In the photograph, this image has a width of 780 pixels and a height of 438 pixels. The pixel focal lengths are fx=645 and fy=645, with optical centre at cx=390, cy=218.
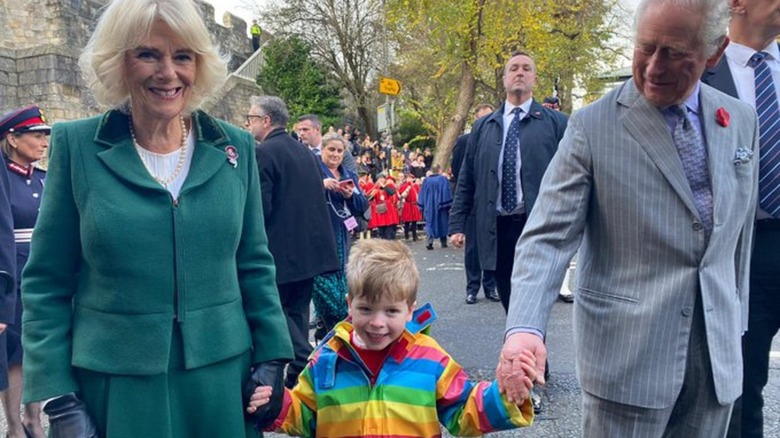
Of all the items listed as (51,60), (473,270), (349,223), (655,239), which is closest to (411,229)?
(473,270)

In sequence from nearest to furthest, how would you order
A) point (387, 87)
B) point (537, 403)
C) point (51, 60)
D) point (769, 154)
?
point (769, 154) < point (537, 403) < point (387, 87) < point (51, 60)

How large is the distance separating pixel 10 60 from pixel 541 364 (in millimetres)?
16925

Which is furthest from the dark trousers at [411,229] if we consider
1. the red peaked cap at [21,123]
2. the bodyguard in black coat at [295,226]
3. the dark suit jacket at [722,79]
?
the dark suit jacket at [722,79]

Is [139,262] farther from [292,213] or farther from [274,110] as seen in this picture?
[274,110]

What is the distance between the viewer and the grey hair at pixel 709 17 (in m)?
1.77

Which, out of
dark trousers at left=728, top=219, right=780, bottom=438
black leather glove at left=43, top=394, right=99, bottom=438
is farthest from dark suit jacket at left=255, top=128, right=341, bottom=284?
dark trousers at left=728, top=219, right=780, bottom=438

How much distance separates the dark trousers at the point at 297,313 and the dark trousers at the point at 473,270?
265 centimetres

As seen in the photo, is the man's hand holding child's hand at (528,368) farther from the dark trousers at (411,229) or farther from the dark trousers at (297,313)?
the dark trousers at (411,229)

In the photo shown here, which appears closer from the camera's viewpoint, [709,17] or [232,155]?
[709,17]

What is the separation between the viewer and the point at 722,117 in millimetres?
1968

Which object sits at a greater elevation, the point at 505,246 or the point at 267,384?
the point at 505,246

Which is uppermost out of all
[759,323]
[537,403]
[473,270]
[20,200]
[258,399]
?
[20,200]

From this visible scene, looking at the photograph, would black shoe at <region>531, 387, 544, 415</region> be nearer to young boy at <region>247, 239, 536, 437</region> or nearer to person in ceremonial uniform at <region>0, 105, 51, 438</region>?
young boy at <region>247, 239, 536, 437</region>

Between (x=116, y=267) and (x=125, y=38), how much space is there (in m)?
0.65
